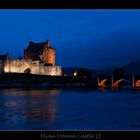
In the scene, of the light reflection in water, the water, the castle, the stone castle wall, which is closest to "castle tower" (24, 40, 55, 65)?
the castle

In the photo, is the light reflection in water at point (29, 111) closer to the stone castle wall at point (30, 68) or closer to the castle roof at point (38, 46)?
the stone castle wall at point (30, 68)

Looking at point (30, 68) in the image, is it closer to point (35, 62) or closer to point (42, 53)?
point (35, 62)

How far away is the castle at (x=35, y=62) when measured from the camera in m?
46.1

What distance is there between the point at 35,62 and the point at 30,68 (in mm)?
1089

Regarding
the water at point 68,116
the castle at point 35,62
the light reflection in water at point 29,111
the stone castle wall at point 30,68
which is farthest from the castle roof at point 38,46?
the water at point 68,116

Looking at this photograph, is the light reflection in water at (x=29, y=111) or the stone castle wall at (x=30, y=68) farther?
the stone castle wall at (x=30, y=68)

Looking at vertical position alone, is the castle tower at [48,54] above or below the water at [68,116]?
above

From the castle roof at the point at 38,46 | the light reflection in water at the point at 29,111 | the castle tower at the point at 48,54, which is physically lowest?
the light reflection in water at the point at 29,111

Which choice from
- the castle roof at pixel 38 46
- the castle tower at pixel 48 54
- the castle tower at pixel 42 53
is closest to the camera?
the castle roof at pixel 38 46

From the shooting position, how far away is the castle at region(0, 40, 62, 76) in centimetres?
4606

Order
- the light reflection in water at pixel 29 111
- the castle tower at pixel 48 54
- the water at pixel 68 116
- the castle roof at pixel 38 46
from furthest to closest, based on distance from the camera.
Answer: the castle tower at pixel 48 54 < the castle roof at pixel 38 46 < the light reflection in water at pixel 29 111 < the water at pixel 68 116
